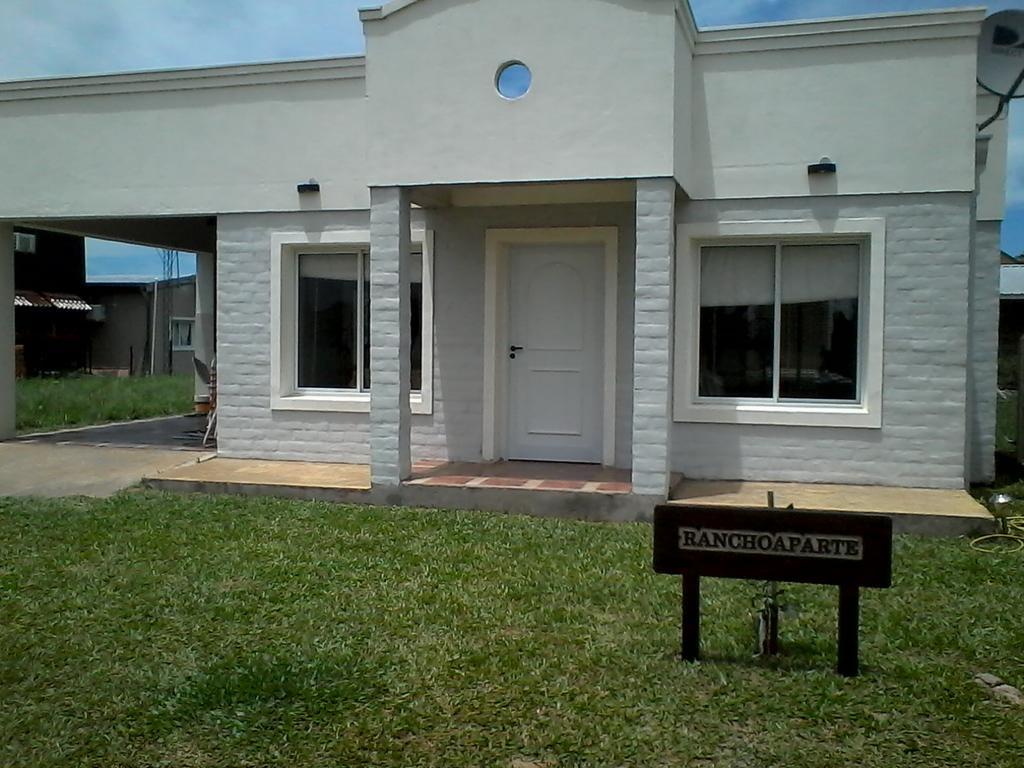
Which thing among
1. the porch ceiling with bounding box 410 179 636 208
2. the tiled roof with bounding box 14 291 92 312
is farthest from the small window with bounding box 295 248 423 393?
the tiled roof with bounding box 14 291 92 312

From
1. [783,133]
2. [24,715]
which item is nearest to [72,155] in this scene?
[783,133]

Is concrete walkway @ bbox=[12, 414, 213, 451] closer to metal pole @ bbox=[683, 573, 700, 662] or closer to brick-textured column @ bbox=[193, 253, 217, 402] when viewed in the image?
brick-textured column @ bbox=[193, 253, 217, 402]

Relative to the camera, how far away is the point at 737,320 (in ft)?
30.5

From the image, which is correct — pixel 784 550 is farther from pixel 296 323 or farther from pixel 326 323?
pixel 296 323

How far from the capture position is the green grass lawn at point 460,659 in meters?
3.95

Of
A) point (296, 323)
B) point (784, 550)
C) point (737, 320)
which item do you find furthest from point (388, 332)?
point (784, 550)

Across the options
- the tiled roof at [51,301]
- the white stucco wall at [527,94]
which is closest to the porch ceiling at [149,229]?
the white stucco wall at [527,94]

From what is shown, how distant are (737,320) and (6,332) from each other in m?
8.18

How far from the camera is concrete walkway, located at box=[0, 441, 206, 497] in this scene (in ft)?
30.4

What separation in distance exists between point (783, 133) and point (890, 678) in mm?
5583

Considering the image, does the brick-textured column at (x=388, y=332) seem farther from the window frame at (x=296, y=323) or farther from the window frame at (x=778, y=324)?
the window frame at (x=778, y=324)

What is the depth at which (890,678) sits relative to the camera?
4625 mm

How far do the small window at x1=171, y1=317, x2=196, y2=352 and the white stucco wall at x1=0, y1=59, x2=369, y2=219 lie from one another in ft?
68.9

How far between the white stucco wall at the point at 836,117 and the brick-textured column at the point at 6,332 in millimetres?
7802
